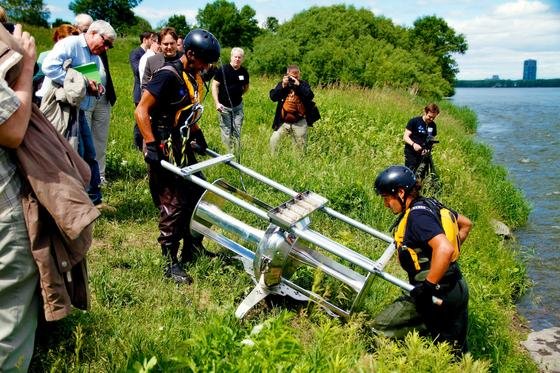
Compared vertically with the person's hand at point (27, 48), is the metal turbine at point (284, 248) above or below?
below

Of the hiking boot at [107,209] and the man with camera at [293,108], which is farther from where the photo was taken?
the man with camera at [293,108]

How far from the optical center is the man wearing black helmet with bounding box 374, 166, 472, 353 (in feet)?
12.0

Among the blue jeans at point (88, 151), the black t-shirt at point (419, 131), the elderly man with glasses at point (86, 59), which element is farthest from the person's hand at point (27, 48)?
the black t-shirt at point (419, 131)

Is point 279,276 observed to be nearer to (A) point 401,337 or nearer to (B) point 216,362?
(A) point 401,337

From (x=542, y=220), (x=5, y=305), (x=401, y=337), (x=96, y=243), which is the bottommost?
(x=542, y=220)

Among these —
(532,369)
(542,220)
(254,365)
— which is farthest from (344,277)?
(542,220)

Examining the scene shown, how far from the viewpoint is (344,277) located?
3.88m

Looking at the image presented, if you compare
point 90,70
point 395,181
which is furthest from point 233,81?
point 395,181

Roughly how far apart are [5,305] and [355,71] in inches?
1011

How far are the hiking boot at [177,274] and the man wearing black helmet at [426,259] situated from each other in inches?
62.7

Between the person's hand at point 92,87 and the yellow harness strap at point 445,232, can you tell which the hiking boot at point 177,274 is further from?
the person's hand at point 92,87

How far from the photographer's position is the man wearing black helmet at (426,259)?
3.65m

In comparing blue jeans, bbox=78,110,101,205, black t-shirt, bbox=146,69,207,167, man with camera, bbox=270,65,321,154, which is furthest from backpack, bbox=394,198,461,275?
man with camera, bbox=270,65,321,154

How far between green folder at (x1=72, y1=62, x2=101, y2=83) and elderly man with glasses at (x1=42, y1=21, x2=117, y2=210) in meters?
0.04
